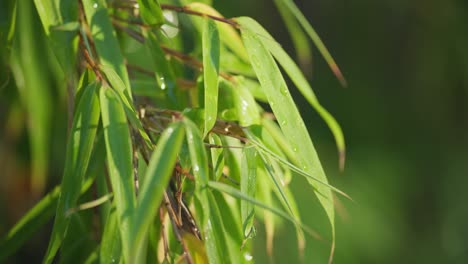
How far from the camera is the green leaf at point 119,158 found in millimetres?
549

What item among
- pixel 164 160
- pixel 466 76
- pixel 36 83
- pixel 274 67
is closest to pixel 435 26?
pixel 466 76

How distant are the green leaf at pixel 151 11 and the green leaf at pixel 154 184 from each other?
0.77ft

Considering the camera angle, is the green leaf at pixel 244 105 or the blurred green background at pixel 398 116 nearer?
the green leaf at pixel 244 105

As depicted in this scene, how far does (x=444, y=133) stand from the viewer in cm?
207

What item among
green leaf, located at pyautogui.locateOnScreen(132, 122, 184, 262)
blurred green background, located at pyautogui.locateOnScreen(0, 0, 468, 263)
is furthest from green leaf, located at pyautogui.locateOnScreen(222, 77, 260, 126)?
blurred green background, located at pyautogui.locateOnScreen(0, 0, 468, 263)

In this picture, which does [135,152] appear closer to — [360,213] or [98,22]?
[98,22]

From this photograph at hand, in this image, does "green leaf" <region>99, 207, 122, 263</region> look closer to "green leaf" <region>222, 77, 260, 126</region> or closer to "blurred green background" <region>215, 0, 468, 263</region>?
"green leaf" <region>222, 77, 260, 126</region>

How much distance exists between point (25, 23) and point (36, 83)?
0.09 meters

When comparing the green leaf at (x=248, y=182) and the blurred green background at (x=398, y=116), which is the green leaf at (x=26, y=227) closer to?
the green leaf at (x=248, y=182)

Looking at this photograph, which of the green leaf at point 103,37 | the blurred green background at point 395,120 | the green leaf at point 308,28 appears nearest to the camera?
the green leaf at point 103,37

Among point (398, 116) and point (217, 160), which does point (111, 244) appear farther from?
point (398, 116)

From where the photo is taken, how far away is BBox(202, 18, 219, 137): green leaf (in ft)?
2.07

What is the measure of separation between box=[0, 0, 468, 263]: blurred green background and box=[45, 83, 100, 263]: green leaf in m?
1.10

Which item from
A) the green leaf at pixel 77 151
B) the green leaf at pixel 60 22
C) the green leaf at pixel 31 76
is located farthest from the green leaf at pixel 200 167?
the green leaf at pixel 31 76
